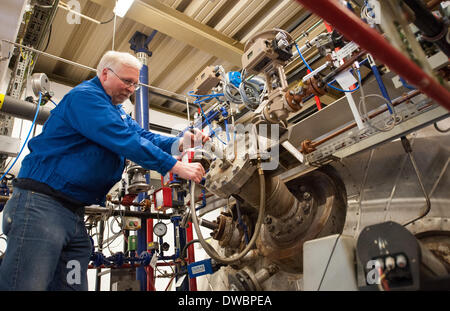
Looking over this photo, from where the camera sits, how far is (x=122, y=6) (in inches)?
119

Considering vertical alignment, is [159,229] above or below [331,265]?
above

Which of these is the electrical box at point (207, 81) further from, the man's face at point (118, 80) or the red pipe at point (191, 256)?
the red pipe at point (191, 256)

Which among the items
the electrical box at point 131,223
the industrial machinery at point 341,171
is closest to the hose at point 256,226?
the industrial machinery at point 341,171

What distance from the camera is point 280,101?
4.93 ft

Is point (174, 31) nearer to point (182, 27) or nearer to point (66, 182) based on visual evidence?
point (182, 27)

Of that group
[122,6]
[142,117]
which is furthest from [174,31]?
[142,117]

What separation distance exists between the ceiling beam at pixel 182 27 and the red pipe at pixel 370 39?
3.17 metres

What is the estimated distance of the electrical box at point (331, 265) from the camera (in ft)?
3.15

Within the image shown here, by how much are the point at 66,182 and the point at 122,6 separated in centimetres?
240

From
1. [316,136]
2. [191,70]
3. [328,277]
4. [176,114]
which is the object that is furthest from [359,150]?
[176,114]
